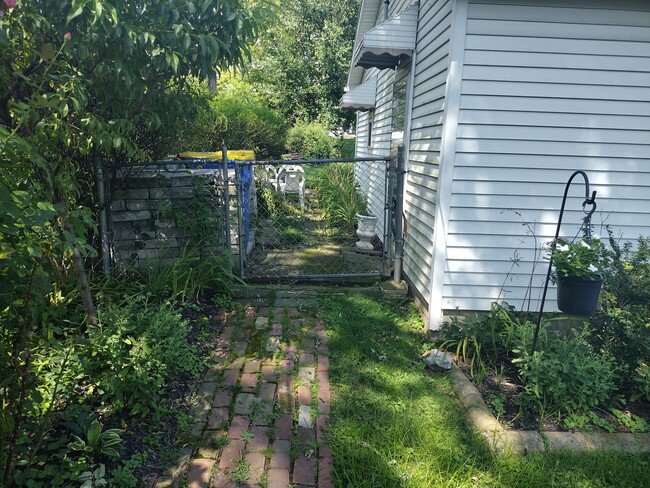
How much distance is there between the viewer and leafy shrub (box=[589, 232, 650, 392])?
3197 millimetres

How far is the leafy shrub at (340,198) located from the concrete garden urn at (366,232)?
1.04 meters

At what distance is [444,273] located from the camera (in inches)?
163

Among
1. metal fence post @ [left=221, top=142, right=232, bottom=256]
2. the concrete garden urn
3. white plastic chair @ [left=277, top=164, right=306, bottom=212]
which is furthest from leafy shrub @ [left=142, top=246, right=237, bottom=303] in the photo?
white plastic chair @ [left=277, top=164, right=306, bottom=212]

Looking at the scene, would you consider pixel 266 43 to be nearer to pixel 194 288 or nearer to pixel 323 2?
pixel 323 2

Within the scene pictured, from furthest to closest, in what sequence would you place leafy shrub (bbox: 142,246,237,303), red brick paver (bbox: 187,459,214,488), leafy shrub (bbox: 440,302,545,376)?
leafy shrub (bbox: 142,246,237,303)
leafy shrub (bbox: 440,302,545,376)
red brick paver (bbox: 187,459,214,488)

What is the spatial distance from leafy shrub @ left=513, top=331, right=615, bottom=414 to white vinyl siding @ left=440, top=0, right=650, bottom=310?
1.15 metres

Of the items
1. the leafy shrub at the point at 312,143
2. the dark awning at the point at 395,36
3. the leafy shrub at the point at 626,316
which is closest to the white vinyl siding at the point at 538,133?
the leafy shrub at the point at 626,316

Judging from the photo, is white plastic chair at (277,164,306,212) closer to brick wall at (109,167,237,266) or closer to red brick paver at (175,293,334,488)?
brick wall at (109,167,237,266)

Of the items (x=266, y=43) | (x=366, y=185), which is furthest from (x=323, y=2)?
(x=366, y=185)

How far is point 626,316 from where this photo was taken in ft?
10.6

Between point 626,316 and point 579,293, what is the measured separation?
627 millimetres

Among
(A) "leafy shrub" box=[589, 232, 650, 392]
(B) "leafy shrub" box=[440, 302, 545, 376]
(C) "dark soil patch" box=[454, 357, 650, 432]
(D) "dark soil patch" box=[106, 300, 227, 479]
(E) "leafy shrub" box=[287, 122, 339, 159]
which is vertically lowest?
(C) "dark soil patch" box=[454, 357, 650, 432]

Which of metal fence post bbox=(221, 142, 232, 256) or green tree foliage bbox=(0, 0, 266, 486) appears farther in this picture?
metal fence post bbox=(221, 142, 232, 256)

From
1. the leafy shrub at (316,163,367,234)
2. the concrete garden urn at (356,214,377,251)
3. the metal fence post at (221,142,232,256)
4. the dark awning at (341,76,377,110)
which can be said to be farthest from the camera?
Answer: the dark awning at (341,76,377,110)
